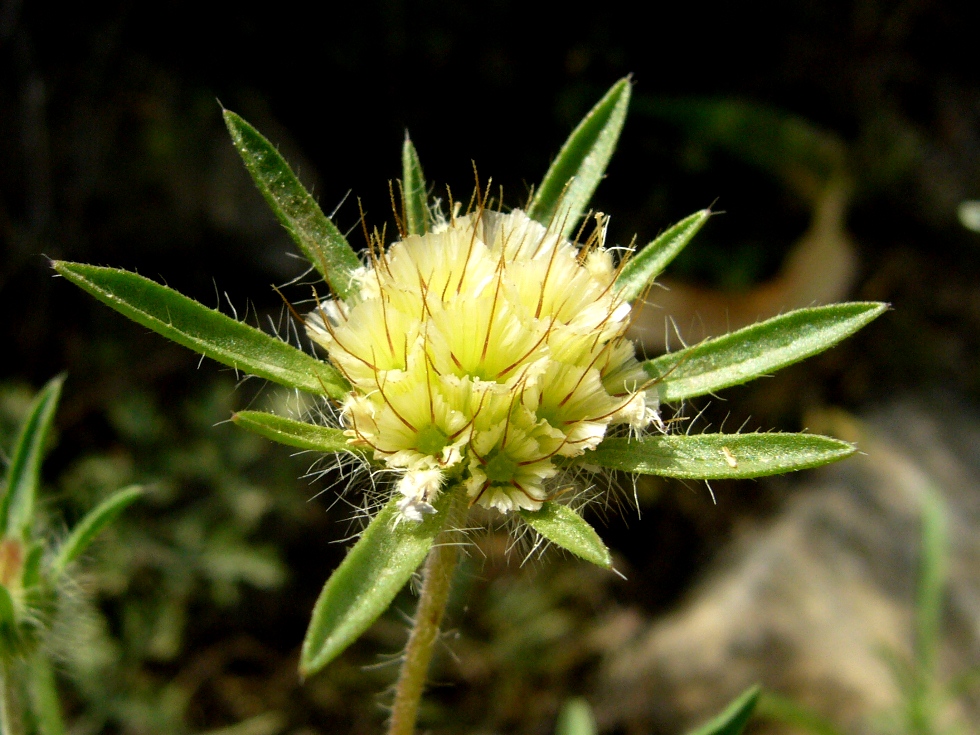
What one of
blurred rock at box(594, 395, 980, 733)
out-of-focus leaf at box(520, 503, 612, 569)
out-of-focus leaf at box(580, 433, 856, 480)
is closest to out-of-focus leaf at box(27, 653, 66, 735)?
out-of-focus leaf at box(520, 503, 612, 569)

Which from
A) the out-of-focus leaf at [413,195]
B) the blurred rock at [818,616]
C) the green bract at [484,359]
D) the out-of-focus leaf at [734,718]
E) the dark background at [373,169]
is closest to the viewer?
the green bract at [484,359]

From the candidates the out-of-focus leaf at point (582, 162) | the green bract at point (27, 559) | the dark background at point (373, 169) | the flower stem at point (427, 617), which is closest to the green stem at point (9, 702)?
the green bract at point (27, 559)

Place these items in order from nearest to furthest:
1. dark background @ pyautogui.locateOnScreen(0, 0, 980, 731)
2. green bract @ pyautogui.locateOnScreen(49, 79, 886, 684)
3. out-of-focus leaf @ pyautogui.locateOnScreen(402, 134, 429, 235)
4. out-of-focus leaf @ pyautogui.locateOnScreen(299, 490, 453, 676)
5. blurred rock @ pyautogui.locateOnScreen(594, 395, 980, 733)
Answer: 1. out-of-focus leaf @ pyautogui.locateOnScreen(299, 490, 453, 676)
2. green bract @ pyautogui.locateOnScreen(49, 79, 886, 684)
3. out-of-focus leaf @ pyautogui.locateOnScreen(402, 134, 429, 235)
4. dark background @ pyautogui.locateOnScreen(0, 0, 980, 731)
5. blurred rock @ pyautogui.locateOnScreen(594, 395, 980, 733)

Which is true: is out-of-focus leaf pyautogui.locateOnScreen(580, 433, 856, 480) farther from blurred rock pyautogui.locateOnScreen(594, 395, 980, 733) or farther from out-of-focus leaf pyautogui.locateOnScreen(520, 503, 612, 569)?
blurred rock pyautogui.locateOnScreen(594, 395, 980, 733)

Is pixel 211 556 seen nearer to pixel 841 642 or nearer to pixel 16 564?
pixel 16 564

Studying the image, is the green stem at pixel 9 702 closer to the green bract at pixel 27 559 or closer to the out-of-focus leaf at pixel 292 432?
the green bract at pixel 27 559

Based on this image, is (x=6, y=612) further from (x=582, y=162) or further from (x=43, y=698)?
(x=582, y=162)
